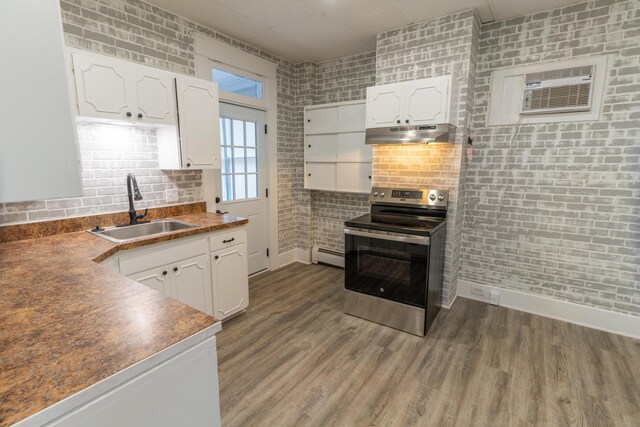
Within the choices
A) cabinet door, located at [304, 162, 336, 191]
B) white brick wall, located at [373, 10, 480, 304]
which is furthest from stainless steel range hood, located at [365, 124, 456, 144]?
cabinet door, located at [304, 162, 336, 191]

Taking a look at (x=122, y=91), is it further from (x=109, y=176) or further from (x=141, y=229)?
(x=141, y=229)

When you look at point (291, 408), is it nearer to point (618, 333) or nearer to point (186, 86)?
point (186, 86)

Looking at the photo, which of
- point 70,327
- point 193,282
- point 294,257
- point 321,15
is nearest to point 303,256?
point 294,257

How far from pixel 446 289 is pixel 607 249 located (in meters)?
1.37

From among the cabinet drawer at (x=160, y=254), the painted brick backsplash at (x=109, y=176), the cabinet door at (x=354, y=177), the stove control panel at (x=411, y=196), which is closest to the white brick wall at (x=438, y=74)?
the stove control panel at (x=411, y=196)

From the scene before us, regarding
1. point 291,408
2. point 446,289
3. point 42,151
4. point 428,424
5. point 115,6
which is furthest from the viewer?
point 446,289

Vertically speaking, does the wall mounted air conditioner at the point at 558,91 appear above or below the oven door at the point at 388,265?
above

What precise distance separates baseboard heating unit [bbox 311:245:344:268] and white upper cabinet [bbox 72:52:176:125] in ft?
8.37

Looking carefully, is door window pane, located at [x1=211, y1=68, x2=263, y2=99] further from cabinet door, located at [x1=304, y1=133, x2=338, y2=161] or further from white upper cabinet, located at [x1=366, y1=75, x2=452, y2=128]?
white upper cabinet, located at [x1=366, y1=75, x2=452, y2=128]

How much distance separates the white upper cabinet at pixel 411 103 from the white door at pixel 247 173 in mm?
1488

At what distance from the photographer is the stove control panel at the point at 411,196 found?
116 inches

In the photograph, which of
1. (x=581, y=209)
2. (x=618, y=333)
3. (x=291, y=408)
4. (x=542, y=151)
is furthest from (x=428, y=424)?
(x=542, y=151)

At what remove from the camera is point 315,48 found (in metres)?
→ 3.59

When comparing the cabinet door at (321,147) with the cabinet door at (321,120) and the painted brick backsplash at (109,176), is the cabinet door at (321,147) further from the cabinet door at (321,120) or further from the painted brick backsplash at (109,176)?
the painted brick backsplash at (109,176)
